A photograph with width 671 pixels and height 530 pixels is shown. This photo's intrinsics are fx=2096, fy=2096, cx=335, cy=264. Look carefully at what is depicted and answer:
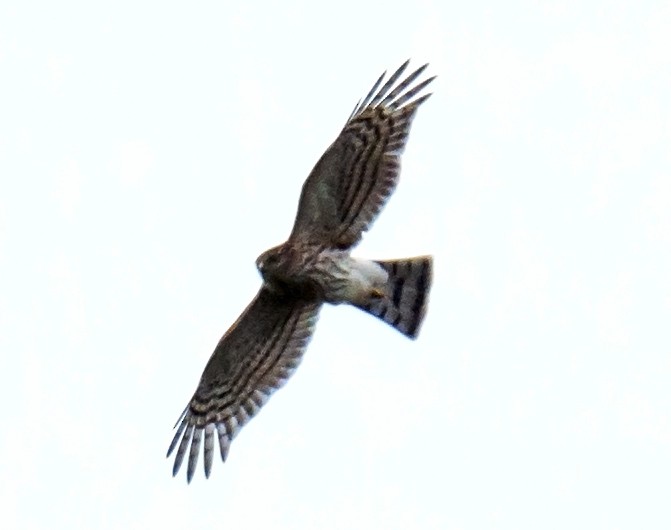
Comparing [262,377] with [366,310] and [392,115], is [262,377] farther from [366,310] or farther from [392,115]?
[392,115]

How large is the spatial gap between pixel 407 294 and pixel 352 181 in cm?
111

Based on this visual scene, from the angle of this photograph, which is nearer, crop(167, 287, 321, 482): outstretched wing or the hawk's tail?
the hawk's tail

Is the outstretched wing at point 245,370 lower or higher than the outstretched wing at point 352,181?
lower

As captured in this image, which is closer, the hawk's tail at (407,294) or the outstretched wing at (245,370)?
the hawk's tail at (407,294)

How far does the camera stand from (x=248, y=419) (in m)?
17.4

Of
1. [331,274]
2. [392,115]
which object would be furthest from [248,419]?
[392,115]

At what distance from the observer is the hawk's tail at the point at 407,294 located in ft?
56.4

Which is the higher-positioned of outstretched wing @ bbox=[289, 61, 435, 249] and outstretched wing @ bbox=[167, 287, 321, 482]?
outstretched wing @ bbox=[289, 61, 435, 249]

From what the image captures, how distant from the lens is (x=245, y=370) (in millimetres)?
17531

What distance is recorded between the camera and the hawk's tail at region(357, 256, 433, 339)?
Result: 56.4 ft

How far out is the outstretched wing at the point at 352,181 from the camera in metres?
16.8

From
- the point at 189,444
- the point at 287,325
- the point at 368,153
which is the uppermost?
the point at 368,153

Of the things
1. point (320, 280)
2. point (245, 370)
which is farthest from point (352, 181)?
point (245, 370)

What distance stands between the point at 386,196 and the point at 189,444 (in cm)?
268
